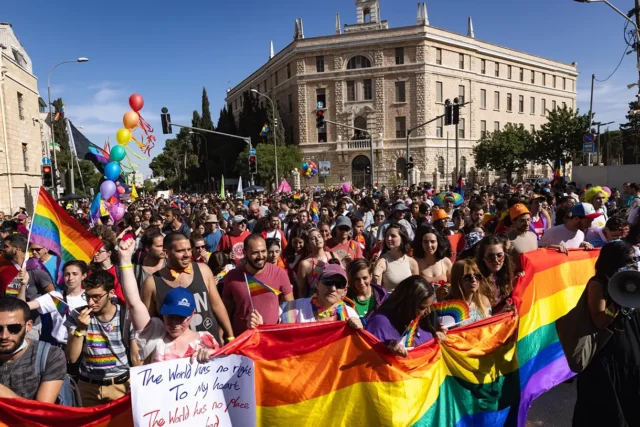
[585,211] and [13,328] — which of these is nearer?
[13,328]

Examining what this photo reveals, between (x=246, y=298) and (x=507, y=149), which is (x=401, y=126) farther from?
(x=246, y=298)

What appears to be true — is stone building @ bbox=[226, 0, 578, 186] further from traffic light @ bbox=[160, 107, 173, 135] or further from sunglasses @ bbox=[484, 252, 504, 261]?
sunglasses @ bbox=[484, 252, 504, 261]

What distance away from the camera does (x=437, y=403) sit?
10.6 feet

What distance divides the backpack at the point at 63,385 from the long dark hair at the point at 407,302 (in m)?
2.19

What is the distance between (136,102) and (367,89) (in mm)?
31802

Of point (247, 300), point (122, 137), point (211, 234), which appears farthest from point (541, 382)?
point (122, 137)

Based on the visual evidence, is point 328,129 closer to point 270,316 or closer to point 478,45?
point 478,45

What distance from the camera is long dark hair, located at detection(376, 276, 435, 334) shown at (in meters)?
3.21

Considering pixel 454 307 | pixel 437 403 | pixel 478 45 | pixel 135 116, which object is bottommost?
pixel 437 403

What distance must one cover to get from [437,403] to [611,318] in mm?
1306

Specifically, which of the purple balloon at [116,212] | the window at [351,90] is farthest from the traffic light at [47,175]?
the window at [351,90]

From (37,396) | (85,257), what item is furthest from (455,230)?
(37,396)

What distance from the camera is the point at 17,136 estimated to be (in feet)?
79.4

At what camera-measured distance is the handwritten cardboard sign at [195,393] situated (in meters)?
2.71
